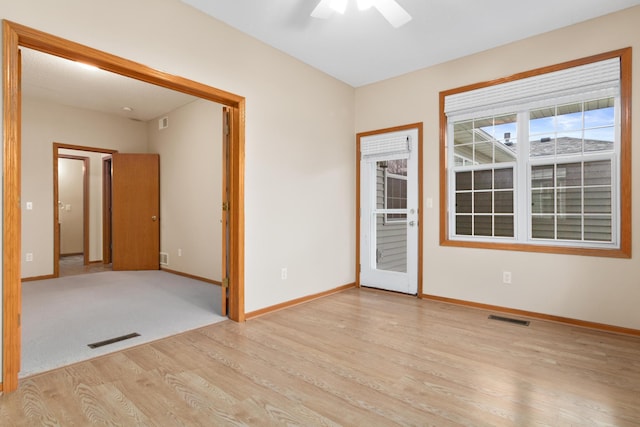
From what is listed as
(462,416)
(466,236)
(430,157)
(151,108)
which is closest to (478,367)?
(462,416)

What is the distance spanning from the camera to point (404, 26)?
3.16 metres

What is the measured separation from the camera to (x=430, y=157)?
402 centimetres

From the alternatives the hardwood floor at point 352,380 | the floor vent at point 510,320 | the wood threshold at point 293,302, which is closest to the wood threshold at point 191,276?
the wood threshold at point 293,302

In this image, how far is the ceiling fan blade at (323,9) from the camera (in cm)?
248


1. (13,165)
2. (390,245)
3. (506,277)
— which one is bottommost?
(506,277)

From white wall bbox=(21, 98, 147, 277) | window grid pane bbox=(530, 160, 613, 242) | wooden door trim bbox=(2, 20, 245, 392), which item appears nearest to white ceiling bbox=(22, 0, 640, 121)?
white wall bbox=(21, 98, 147, 277)

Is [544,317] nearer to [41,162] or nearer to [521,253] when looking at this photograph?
[521,253]

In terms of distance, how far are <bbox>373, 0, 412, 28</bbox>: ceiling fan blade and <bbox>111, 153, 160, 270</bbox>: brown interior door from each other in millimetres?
4892

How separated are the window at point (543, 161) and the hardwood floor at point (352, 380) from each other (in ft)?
3.15

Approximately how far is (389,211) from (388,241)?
41 centimetres

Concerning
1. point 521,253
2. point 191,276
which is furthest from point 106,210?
point 521,253

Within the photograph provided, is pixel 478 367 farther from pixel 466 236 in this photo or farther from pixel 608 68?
pixel 608 68

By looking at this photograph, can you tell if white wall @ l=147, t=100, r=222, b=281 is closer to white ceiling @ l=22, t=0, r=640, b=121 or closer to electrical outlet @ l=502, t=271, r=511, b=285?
white ceiling @ l=22, t=0, r=640, b=121

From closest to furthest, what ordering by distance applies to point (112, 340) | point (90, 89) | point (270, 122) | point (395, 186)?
point (112, 340)
point (270, 122)
point (395, 186)
point (90, 89)
